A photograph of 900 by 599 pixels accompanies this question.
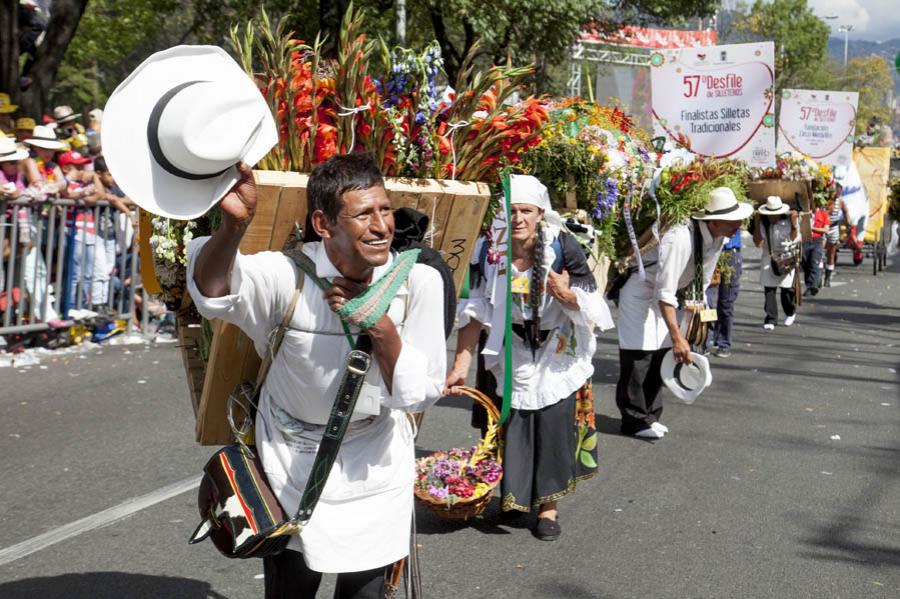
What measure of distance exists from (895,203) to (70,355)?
13402 millimetres

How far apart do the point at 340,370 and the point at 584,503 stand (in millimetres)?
3556

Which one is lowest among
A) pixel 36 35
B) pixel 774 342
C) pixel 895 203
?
pixel 774 342

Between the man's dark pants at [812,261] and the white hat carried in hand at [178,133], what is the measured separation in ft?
58.4

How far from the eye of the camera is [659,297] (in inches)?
310

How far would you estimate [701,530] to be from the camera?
19.8 ft

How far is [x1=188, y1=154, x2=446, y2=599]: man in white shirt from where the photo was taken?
10.3ft

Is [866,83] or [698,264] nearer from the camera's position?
[698,264]

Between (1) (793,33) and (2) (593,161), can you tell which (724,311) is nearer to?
(2) (593,161)

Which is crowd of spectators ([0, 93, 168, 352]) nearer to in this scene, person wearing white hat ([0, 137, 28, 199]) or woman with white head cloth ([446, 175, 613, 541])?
person wearing white hat ([0, 137, 28, 199])

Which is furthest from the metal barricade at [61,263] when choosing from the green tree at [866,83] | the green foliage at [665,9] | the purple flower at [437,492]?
the green tree at [866,83]

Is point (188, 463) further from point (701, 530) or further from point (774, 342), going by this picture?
point (774, 342)

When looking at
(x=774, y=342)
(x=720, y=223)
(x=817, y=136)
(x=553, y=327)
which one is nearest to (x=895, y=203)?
(x=817, y=136)

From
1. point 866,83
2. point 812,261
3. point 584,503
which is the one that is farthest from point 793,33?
point 584,503

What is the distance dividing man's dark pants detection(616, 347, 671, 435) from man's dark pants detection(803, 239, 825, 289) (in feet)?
39.1
